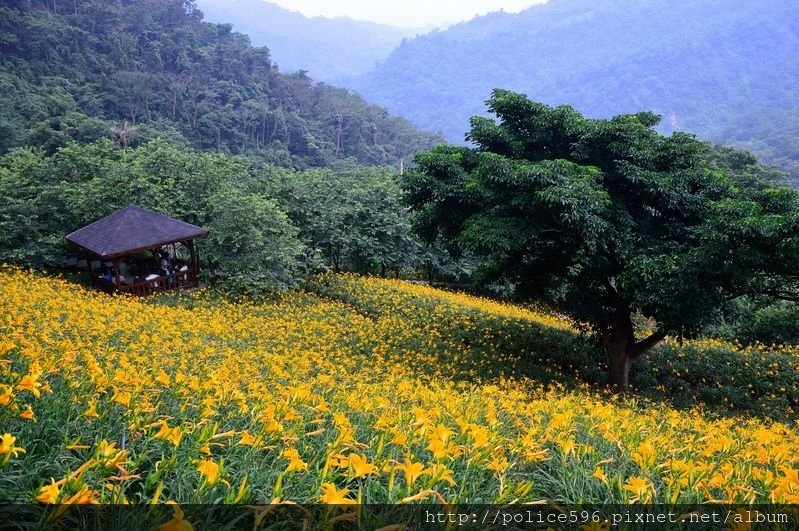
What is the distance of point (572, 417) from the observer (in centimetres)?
354

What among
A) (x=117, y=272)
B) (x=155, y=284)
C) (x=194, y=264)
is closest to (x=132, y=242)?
(x=117, y=272)

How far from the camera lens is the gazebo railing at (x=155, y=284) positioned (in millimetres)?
10844

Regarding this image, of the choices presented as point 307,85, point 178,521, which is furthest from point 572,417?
point 307,85

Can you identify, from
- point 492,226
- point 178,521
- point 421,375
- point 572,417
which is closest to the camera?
point 178,521

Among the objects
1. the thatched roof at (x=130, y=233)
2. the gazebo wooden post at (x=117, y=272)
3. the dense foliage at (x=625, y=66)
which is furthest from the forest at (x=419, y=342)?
the dense foliage at (x=625, y=66)

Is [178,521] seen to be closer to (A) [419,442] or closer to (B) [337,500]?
(B) [337,500]

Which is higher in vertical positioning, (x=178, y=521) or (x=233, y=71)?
(x=233, y=71)

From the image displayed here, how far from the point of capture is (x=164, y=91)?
3862 centimetres

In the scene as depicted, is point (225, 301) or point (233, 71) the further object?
point (233, 71)

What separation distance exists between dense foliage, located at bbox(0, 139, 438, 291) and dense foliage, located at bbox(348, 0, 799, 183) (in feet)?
187

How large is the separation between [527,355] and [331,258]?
8354 mm

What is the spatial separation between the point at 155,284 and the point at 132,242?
1.19 m

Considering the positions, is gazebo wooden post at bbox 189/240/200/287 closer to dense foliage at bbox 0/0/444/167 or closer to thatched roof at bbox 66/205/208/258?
thatched roof at bbox 66/205/208/258

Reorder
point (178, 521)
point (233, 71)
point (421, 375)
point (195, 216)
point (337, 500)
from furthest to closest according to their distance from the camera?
point (233, 71) → point (195, 216) → point (421, 375) → point (337, 500) → point (178, 521)
